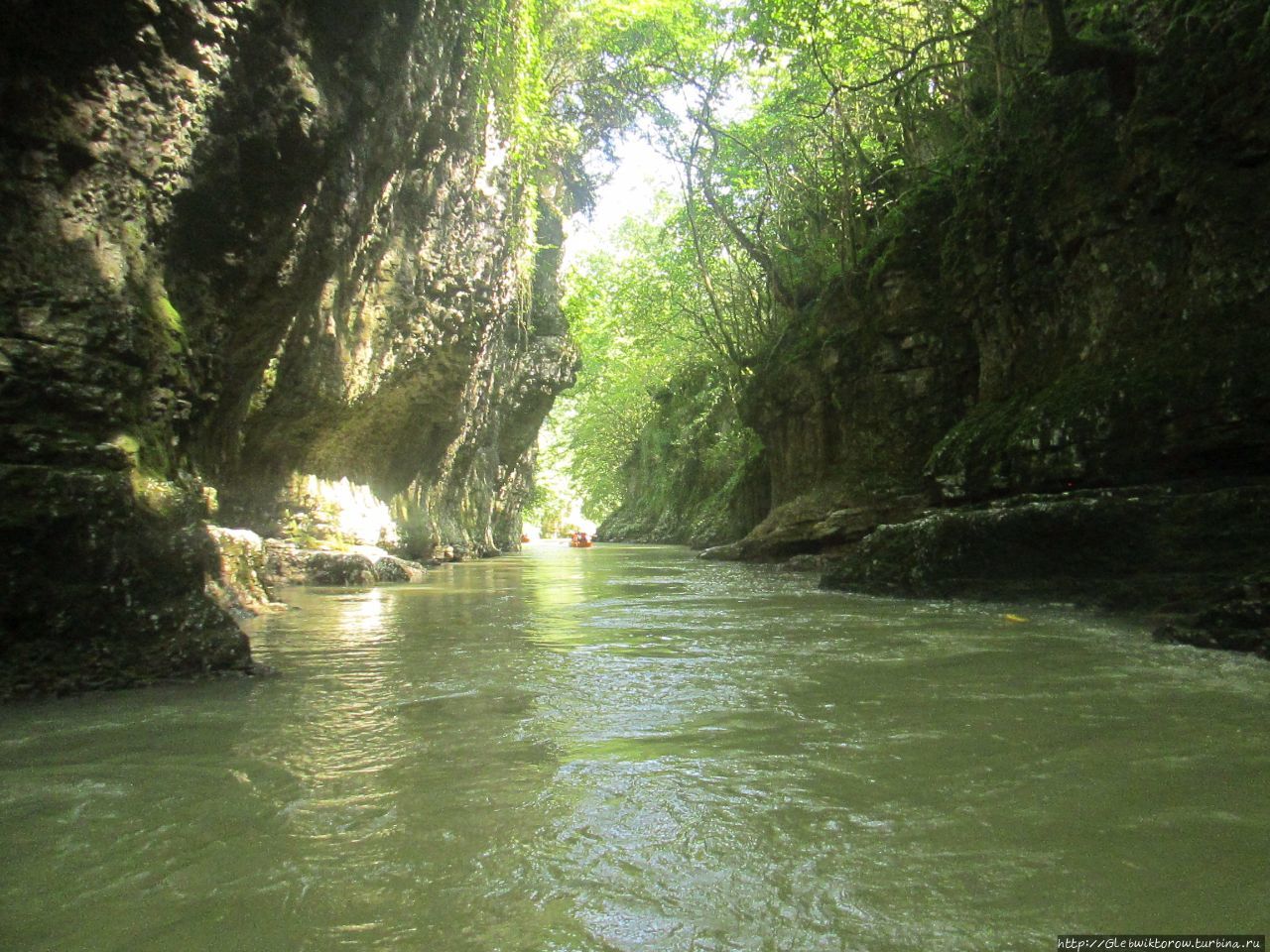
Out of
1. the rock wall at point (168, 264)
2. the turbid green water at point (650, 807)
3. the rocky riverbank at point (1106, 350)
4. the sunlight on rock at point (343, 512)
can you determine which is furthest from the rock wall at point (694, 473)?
the turbid green water at point (650, 807)

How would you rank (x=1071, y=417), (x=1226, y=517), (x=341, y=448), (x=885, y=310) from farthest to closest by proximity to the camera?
(x=341, y=448) → (x=885, y=310) → (x=1071, y=417) → (x=1226, y=517)

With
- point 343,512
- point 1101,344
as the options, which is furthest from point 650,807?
point 343,512

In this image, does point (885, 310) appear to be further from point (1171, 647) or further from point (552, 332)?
point (552, 332)

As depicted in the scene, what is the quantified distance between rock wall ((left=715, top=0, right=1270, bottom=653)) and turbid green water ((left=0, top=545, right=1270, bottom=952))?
206cm

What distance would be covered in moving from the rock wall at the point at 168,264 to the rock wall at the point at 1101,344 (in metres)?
5.45

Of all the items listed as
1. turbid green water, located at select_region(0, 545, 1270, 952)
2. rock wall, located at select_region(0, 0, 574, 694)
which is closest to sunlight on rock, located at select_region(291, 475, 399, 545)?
rock wall, located at select_region(0, 0, 574, 694)

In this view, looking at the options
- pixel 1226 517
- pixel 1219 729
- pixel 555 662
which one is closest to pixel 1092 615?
pixel 1226 517

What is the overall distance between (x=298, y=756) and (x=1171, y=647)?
4.16 meters

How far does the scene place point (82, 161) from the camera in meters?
4.11

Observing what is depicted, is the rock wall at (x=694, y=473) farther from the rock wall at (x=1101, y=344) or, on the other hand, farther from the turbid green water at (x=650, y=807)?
the turbid green water at (x=650, y=807)

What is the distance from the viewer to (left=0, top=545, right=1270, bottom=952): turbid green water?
1.44 m

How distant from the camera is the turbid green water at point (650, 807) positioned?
144cm

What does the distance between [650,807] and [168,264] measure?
4.64 metres

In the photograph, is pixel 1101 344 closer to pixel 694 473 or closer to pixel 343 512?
pixel 343 512
